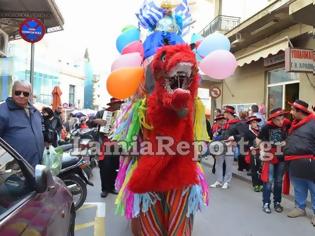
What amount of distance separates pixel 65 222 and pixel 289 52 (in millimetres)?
8685

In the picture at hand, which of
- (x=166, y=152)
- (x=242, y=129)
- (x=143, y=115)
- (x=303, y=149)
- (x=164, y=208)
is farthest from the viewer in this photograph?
(x=242, y=129)

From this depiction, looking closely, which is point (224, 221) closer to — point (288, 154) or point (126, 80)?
point (288, 154)

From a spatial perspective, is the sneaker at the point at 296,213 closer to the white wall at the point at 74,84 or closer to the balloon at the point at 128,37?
the balloon at the point at 128,37

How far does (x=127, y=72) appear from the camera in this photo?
3963 millimetres

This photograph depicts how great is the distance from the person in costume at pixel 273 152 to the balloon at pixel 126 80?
328cm

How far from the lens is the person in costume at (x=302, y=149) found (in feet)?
19.6

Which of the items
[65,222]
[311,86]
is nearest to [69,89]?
[311,86]

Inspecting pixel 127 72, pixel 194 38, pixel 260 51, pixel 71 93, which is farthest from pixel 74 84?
pixel 127 72

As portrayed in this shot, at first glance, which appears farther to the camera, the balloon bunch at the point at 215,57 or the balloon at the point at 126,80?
the balloon bunch at the point at 215,57

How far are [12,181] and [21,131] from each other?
1626mm

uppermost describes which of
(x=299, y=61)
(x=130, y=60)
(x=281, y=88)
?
(x=299, y=61)

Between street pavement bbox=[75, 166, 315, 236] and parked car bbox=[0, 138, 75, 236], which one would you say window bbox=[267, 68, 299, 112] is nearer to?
street pavement bbox=[75, 166, 315, 236]

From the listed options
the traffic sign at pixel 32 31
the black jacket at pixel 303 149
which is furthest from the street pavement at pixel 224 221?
the traffic sign at pixel 32 31

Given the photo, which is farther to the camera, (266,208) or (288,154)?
(266,208)
